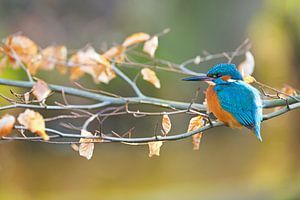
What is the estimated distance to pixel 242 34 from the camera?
5516 millimetres

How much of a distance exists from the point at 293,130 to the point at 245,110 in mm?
3928

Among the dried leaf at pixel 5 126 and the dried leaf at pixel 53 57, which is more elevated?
the dried leaf at pixel 53 57

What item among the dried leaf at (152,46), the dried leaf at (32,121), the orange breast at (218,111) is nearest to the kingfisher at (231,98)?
the orange breast at (218,111)

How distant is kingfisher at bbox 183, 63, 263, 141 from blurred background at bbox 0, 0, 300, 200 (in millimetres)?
2504

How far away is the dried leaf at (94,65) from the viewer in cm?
219

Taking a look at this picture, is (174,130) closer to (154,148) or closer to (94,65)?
(94,65)

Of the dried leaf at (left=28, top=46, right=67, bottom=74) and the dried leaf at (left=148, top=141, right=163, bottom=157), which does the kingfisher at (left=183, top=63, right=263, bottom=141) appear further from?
the dried leaf at (left=28, top=46, right=67, bottom=74)

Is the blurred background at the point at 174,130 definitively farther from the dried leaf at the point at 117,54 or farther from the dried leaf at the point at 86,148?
the dried leaf at the point at 86,148

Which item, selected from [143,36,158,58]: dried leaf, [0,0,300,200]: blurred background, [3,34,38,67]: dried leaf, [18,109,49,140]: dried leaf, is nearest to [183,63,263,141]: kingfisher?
[143,36,158,58]: dried leaf

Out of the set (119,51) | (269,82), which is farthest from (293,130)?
(119,51)

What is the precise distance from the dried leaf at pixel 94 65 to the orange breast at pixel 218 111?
1.21 ft

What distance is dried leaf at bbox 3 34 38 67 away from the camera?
2.35 m

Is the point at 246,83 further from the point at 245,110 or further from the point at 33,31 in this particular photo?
the point at 33,31

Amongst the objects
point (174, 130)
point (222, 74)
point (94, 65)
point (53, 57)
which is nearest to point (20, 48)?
point (53, 57)
